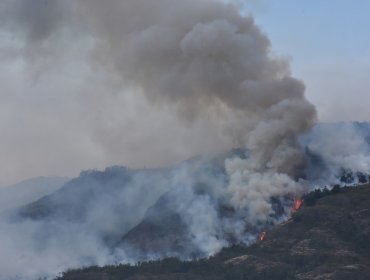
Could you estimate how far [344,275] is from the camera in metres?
199

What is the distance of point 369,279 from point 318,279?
1223cm

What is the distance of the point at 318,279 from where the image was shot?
655 ft

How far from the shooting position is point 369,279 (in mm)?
196875

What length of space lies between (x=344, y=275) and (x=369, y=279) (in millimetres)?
6130

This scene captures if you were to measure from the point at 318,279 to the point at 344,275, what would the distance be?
6442mm
